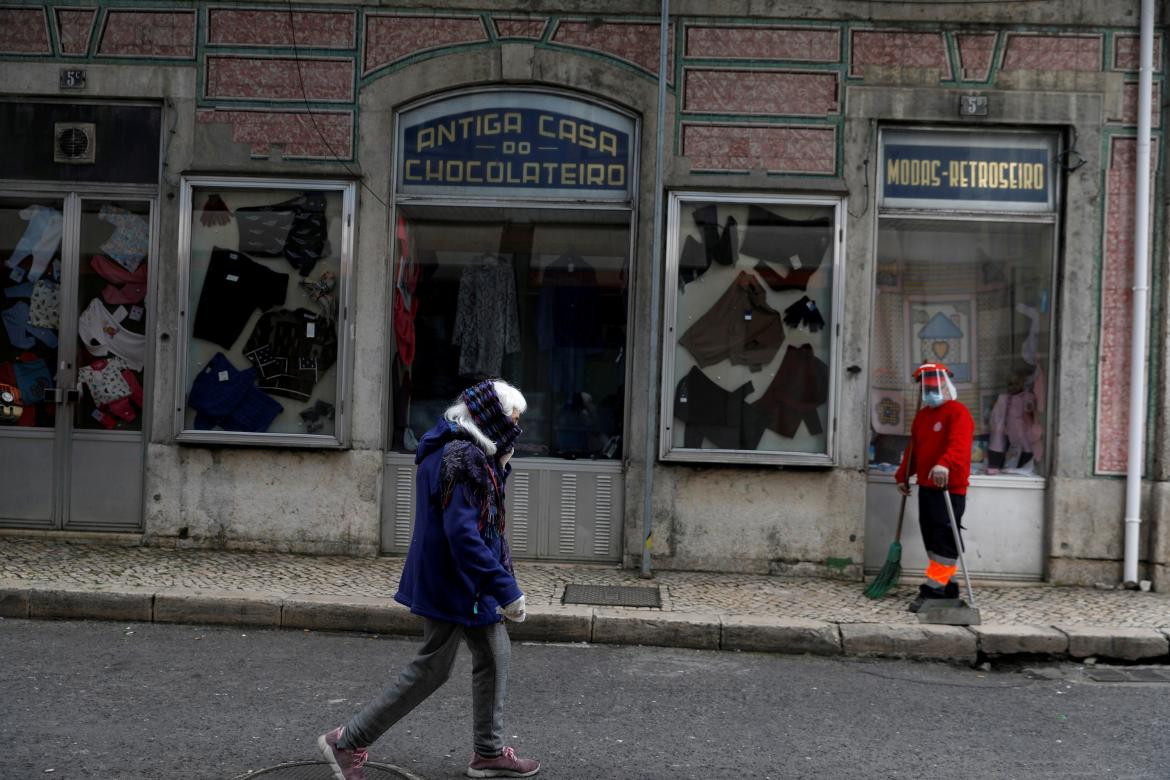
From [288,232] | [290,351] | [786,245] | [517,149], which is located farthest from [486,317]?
[786,245]

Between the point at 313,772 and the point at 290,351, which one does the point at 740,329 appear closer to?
the point at 290,351

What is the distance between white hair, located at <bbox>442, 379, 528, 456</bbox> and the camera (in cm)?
471

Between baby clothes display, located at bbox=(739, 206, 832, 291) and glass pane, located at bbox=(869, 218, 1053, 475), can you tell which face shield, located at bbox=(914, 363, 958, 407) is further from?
baby clothes display, located at bbox=(739, 206, 832, 291)

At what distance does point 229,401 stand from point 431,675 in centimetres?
568

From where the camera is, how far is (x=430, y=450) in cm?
479

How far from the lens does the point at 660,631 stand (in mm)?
7566

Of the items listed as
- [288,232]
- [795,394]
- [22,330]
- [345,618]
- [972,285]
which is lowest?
[345,618]

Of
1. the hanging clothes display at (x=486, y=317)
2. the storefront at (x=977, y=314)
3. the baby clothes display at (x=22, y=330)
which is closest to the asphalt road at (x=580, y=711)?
the storefront at (x=977, y=314)

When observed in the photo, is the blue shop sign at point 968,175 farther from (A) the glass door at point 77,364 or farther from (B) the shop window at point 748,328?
(A) the glass door at point 77,364

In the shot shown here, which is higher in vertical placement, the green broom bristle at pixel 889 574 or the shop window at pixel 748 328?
the shop window at pixel 748 328

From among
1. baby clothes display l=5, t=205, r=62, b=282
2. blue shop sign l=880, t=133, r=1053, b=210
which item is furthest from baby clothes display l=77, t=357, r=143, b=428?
blue shop sign l=880, t=133, r=1053, b=210

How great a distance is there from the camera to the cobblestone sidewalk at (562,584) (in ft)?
26.5

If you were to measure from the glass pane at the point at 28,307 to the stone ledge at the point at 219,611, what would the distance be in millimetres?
3109

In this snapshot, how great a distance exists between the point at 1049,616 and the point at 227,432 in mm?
6707
